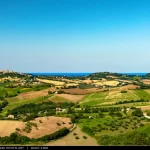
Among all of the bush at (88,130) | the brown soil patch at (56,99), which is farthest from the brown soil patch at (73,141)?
the brown soil patch at (56,99)

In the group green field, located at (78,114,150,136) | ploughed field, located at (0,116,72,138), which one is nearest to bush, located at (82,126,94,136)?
green field, located at (78,114,150,136)

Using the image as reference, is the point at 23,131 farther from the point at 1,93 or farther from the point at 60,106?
the point at 1,93

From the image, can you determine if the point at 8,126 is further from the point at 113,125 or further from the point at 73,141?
the point at 113,125

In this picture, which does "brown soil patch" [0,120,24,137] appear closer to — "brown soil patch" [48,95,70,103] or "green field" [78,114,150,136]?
"green field" [78,114,150,136]

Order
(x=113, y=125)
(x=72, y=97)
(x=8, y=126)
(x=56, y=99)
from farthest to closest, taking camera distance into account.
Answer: (x=72, y=97) → (x=56, y=99) → (x=8, y=126) → (x=113, y=125)

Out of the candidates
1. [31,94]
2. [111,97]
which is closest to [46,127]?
[111,97]

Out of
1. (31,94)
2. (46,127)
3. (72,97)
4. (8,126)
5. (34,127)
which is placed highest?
(31,94)

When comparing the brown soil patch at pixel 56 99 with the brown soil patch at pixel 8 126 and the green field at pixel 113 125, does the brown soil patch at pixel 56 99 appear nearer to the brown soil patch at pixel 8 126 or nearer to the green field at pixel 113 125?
the green field at pixel 113 125
